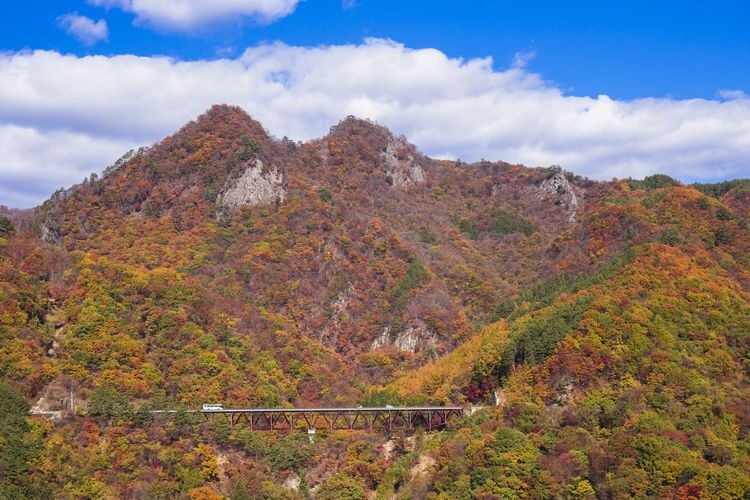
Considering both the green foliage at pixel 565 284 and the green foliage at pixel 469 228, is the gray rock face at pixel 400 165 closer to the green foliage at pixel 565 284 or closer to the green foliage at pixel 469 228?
the green foliage at pixel 469 228

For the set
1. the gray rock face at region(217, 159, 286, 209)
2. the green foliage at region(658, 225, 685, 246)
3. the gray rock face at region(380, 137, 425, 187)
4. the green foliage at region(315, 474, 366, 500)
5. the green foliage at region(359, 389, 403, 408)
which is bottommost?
the green foliage at region(315, 474, 366, 500)

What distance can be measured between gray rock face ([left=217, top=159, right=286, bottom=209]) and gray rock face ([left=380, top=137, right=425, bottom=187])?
33.3 meters

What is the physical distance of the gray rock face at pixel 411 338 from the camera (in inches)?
4077

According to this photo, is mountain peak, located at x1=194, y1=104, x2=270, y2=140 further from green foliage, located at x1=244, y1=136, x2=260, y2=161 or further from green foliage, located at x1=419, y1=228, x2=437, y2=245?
green foliage, located at x1=419, y1=228, x2=437, y2=245

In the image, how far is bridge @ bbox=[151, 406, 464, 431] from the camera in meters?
75.1

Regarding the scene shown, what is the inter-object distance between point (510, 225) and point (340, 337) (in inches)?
2119

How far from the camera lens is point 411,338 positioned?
10394cm

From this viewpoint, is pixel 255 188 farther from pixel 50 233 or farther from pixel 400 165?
pixel 400 165

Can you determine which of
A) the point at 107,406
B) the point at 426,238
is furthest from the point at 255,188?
the point at 107,406

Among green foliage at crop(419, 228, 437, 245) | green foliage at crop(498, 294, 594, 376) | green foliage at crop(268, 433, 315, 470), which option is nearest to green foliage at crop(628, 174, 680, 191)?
green foliage at crop(419, 228, 437, 245)

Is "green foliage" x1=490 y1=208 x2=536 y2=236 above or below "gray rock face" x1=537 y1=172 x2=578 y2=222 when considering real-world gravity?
below

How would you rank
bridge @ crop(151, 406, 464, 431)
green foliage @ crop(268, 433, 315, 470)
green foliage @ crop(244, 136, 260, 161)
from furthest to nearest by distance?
green foliage @ crop(244, 136, 260, 161)
bridge @ crop(151, 406, 464, 431)
green foliage @ crop(268, 433, 315, 470)

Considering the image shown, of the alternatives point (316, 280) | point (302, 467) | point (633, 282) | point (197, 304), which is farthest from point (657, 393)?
point (316, 280)

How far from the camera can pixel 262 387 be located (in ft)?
262
